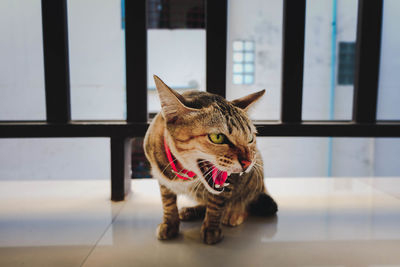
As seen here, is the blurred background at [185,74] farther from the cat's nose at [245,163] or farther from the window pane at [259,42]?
the cat's nose at [245,163]

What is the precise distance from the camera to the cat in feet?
2.31

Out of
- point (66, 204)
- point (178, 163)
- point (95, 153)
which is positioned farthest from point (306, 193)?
point (95, 153)

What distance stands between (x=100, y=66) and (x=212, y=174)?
176 centimetres

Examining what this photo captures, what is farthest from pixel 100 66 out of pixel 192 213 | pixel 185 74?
pixel 192 213

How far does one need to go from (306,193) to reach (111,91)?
167cm

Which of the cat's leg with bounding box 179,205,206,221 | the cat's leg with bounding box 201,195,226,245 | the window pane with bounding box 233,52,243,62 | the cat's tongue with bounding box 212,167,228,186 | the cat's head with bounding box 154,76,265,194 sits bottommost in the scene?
the cat's leg with bounding box 179,205,206,221

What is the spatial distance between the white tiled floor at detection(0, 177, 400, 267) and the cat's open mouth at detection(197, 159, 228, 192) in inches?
9.0

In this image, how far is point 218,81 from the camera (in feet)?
4.04

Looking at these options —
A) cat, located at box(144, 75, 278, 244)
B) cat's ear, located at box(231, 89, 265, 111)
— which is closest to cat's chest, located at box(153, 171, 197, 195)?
cat, located at box(144, 75, 278, 244)

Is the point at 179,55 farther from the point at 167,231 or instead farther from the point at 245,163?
the point at 245,163

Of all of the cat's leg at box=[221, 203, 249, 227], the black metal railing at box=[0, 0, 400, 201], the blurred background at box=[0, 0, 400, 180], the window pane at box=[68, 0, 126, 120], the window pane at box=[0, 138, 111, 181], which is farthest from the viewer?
the window pane at box=[68, 0, 126, 120]

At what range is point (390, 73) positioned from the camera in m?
1.60

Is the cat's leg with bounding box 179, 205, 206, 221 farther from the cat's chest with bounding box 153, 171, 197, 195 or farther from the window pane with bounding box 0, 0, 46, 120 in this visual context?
the window pane with bounding box 0, 0, 46, 120

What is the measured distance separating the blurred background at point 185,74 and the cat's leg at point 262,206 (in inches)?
16.8
